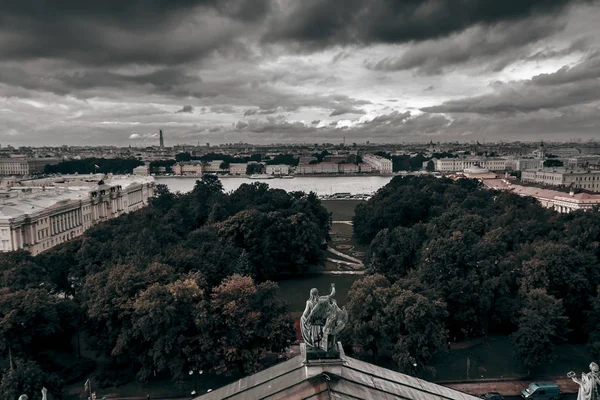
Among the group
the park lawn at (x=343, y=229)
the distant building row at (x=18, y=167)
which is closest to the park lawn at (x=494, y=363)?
the park lawn at (x=343, y=229)

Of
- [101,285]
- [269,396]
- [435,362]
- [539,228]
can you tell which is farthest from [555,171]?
[269,396]

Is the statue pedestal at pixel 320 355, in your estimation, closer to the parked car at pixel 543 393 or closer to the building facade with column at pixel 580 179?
the parked car at pixel 543 393

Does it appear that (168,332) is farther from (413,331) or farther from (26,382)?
(413,331)

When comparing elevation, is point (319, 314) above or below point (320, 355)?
above

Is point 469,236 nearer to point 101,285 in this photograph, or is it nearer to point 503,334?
point 503,334

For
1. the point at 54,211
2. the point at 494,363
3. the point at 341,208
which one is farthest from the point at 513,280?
the point at 341,208

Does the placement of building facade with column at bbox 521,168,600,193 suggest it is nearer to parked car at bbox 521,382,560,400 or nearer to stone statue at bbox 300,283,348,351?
parked car at bbox 521,382,560,400
